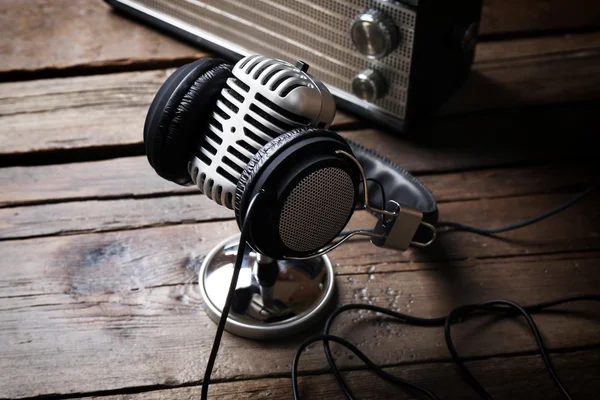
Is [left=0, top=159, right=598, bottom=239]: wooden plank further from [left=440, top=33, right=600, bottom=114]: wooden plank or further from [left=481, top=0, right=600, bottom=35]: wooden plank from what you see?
[left=481, top=0, right=600, bottom=35]: wooden plank

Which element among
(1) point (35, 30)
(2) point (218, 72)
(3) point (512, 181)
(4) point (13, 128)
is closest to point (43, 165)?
(4) point (13, 128)

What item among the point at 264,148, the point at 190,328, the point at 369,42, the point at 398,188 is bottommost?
the point at 190,328

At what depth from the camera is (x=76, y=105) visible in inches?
62.1

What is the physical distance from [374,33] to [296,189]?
0.54m

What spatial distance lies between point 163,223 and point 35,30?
75 cm

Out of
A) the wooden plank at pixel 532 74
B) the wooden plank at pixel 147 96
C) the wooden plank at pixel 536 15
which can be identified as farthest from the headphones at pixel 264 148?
the wooden plank at pixel 536 15

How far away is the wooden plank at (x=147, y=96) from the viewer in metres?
1.50

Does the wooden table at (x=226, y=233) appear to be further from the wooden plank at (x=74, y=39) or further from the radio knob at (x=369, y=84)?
the radio knob at (x=369, y=84)

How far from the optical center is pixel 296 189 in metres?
0.90

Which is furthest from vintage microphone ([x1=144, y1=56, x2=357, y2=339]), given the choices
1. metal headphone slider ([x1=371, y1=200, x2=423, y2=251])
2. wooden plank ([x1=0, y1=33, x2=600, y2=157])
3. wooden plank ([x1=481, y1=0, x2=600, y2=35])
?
wooden plank ([x1=481, y1=0, x2=600, y2=35])

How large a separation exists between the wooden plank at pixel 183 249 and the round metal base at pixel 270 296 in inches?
2.0

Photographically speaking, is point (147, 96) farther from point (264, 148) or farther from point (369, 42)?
point (264, 148)

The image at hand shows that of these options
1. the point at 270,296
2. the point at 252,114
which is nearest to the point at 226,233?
the point at 270,296

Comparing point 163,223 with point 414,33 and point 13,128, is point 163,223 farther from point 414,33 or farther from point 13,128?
point 414,33
